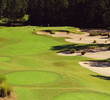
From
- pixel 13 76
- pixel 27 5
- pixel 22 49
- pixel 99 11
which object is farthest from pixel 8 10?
pixel 13 76

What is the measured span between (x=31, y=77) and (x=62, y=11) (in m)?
74.8

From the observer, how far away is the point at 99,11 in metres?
93.4

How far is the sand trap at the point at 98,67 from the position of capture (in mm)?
31844

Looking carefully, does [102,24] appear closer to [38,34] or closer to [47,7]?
[47,7]

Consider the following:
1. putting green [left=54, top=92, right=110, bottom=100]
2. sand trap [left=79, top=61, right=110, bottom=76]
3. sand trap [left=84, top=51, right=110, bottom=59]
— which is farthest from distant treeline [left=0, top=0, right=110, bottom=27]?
putting green [left=54, top=92, right=110, bottom=100]

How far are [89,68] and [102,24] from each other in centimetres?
6270

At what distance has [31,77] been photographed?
26.0 meters

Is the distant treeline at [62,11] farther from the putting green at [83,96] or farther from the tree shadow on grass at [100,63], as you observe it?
the putting green at [83,96]

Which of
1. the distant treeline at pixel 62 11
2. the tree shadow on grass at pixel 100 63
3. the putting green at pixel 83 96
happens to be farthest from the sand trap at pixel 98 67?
the distant treeline at pixel 62 11

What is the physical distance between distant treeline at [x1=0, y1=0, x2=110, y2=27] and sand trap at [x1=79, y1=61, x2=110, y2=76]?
176ft

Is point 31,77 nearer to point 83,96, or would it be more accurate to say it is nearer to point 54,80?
point 54,80

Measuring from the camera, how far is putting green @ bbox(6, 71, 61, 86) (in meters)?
24.1

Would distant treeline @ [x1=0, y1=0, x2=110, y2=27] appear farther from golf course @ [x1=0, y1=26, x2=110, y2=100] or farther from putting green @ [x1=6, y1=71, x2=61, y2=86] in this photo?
putting green @ [x1=6, y1=71, x2=61, y2=86]

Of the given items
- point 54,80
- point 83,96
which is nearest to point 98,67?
point 54,80
